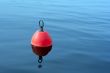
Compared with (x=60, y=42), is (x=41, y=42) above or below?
above

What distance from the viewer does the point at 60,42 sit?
958 centimetres

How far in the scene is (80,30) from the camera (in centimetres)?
1165

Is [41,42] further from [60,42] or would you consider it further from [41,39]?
[60,42]

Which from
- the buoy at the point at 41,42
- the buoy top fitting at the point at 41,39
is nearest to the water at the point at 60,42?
the buoy at the point at 41,42

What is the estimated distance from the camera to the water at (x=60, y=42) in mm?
7348

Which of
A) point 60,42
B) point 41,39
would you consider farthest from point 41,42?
point 60,42

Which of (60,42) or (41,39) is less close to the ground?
(41,39)

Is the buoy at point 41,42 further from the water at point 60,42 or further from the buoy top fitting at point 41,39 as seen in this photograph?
the water at point 60,42

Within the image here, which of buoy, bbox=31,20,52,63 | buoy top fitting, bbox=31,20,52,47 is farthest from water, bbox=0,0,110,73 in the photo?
buoy top fitting, bbox=31,20,52,47

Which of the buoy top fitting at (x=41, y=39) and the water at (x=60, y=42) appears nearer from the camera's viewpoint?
the water at (x=60, y=42)

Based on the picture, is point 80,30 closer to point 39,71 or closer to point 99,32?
point 99,32

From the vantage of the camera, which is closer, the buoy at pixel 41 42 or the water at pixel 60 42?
the water at pixel 60 42

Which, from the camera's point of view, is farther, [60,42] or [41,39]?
[60,42]

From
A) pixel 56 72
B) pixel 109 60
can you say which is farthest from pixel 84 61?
pixel 56 72
